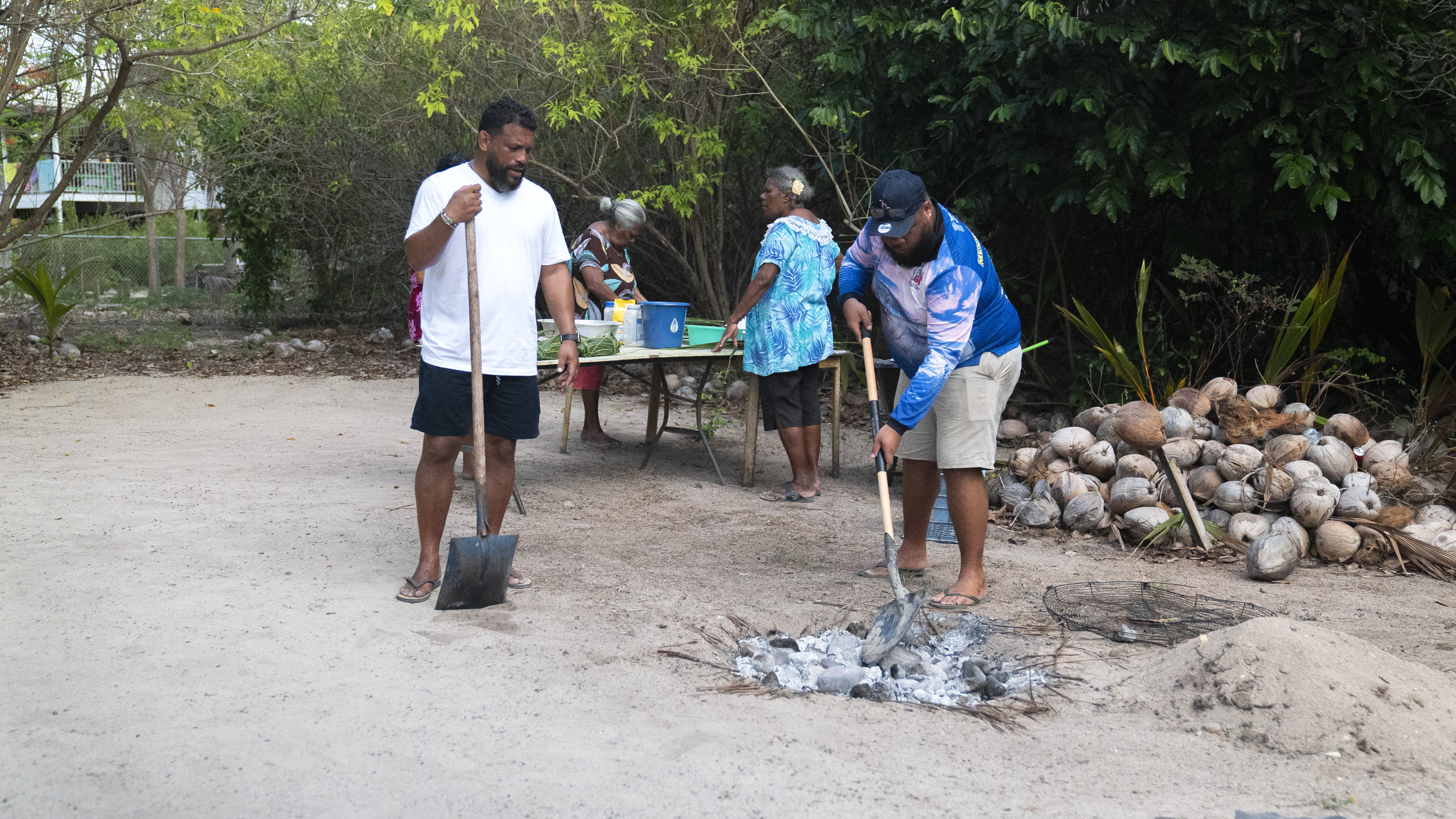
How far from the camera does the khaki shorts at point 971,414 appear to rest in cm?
395

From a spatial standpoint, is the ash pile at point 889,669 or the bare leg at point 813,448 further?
the bare leg at point 813,448

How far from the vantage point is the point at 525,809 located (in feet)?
8.13

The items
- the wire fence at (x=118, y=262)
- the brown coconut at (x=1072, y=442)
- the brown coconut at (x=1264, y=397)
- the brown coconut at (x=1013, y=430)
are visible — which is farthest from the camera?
the wire fence at (x=118, y=262)

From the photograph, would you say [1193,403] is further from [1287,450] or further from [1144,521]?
[1144,521]

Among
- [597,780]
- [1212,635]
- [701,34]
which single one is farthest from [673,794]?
[701,34]

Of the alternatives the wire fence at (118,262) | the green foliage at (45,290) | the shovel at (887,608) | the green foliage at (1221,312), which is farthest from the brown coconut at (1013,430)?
the wire fence at (118,262)

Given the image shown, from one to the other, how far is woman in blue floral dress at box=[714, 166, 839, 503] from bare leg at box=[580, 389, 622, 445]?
151 cm

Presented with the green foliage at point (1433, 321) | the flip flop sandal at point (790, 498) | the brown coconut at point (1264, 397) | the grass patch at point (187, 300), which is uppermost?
the green foliage at point (1433, 321)

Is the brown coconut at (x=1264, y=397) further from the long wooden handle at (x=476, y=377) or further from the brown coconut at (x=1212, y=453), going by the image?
the long wooden handle at (x=476, y=377)

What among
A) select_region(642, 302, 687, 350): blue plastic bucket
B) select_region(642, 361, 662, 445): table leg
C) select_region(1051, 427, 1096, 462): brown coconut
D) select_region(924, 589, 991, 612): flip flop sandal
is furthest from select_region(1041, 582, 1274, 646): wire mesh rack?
select_region(642, 361, 662, 445): table leg

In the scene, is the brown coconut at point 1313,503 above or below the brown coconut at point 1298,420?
below

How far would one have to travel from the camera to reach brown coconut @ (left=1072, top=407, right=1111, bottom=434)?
5945 millimetres

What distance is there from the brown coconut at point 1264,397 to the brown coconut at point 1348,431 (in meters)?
0.29

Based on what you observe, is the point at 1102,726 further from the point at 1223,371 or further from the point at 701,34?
the point at 701,34
